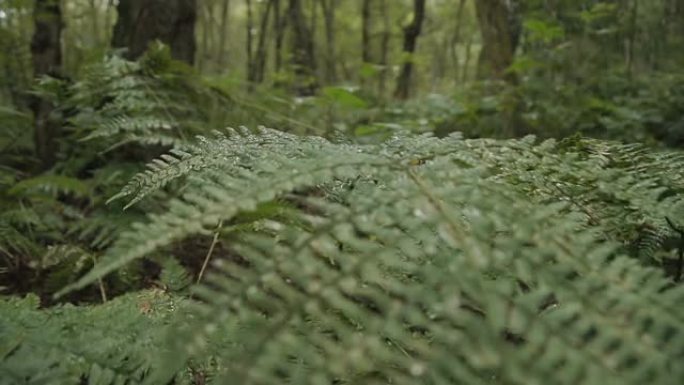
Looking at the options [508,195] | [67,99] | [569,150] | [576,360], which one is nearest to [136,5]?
[67,99]

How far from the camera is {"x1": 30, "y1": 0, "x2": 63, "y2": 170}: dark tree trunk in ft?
10.9

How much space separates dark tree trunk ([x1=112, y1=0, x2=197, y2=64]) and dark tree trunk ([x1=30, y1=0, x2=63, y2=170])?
0.40 metres

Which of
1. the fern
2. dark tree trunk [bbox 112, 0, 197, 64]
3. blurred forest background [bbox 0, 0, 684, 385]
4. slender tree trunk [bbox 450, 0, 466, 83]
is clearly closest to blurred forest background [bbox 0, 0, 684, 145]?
dark tree trunk [bbox 112, 0, 197, 64]

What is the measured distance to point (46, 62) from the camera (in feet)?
11.7

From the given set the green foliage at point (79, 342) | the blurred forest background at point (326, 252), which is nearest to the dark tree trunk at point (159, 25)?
the blurred forest background at point (326, 252)

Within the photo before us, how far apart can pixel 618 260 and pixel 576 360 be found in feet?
0.83

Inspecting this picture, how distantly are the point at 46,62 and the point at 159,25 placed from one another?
70cm

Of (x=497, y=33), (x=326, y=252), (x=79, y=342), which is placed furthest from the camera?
(x=497, y=33)

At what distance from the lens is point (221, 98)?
10.7ft

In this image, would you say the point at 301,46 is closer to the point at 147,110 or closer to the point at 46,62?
the point at 46,62

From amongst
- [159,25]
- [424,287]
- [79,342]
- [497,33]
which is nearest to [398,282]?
[424,287]

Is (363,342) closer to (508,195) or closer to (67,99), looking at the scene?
(508,195)

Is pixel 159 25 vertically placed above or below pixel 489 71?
above

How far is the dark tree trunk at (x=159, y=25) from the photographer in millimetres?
3697
